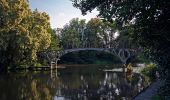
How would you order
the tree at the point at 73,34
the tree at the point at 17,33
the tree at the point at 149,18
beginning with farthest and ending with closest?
the tree at the point at 73,34 → the tree at the point at 17,33 → the tree at the point at 149,18

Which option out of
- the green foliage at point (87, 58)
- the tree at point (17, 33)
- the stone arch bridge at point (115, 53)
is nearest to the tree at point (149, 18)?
the tree at point (17, 33)

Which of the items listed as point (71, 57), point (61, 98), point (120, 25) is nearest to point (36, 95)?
point (61, 98)

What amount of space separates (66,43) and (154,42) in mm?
84255

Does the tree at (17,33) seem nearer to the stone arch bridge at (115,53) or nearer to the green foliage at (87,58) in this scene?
the stone arch bridge at (115,53)

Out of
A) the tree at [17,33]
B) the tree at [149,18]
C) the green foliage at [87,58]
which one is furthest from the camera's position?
the green foliage at [87,58]

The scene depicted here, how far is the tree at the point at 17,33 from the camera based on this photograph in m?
53.1

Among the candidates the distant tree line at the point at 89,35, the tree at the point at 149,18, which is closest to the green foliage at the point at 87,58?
the distant tree line at the point at 89,35

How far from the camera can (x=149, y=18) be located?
1288cm

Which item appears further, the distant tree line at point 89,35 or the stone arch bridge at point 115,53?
the distant tree line at point 89,35

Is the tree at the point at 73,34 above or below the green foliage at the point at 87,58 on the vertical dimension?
above

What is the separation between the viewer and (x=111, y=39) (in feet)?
324

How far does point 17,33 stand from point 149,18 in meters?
42.1

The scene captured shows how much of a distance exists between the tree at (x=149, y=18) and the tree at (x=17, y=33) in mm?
40371

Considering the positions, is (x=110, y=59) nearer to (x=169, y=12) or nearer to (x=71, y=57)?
(x=71, y=57)
